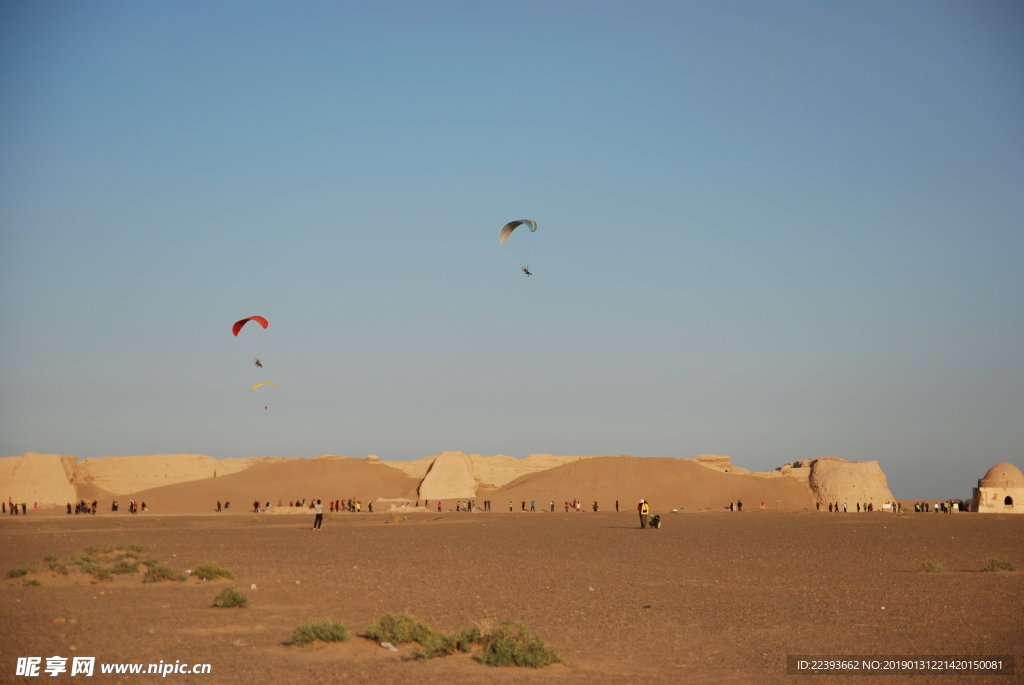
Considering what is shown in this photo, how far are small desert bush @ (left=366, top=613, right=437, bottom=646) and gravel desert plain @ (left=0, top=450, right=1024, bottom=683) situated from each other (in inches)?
11.8

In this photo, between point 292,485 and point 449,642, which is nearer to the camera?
point 449,642

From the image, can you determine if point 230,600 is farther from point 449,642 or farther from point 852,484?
point 852,484

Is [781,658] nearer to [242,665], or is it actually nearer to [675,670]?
[675,670]

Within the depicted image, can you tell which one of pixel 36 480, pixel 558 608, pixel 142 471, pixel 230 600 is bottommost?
pixel 558 608

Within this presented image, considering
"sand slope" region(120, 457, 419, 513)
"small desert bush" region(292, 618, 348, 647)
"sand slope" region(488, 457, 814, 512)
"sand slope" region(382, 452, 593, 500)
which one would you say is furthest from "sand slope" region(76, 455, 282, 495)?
"small desert bush" region(292, 618, 348, 647)

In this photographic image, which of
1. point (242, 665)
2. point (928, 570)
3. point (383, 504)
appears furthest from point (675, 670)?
point (383, 504)

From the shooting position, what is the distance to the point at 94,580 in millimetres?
16391

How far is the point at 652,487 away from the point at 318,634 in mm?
68955

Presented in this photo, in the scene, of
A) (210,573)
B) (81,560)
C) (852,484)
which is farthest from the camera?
(852,484)

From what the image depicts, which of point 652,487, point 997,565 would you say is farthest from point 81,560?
point 652,487

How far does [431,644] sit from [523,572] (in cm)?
873

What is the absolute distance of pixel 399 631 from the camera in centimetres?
1032

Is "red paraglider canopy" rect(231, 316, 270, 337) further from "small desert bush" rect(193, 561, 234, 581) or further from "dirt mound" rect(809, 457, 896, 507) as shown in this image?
"dirt mound" rect(809, 457, 896, 507)

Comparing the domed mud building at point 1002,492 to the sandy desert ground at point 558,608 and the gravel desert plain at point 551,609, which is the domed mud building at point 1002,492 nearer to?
the gravel desert plain at point 551,609
